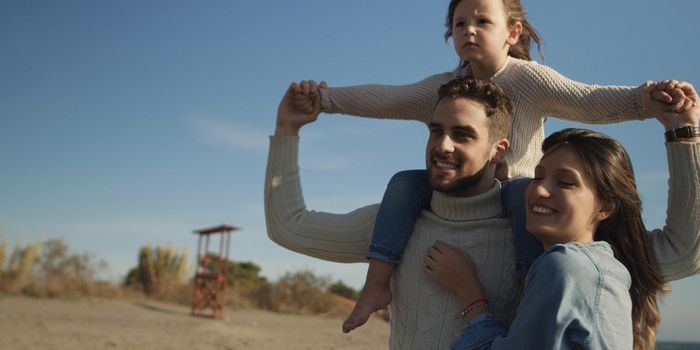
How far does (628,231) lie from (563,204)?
322 millimetres

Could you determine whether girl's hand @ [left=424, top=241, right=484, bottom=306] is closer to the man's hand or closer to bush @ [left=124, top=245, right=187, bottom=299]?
the man's hand

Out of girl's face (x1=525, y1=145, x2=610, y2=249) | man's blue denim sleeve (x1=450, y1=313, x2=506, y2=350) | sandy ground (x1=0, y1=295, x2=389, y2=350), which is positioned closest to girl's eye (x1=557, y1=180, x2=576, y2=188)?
girl's face (x1=525, y1=145, x2=610, y2=249)

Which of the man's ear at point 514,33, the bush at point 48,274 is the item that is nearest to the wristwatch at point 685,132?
the man's ear at point 514,33

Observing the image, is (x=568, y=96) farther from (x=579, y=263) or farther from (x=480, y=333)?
(x=480, y=333)

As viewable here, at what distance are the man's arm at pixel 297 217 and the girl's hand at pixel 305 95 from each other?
0.03 m

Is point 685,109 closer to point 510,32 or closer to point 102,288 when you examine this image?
point 510,32

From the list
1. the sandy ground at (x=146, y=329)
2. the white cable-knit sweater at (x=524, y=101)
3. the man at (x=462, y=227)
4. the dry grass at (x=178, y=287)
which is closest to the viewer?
the man at (x=462, y=227)

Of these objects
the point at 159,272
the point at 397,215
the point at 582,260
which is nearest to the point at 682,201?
the point at 582,260

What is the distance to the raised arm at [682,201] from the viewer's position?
2258 mm

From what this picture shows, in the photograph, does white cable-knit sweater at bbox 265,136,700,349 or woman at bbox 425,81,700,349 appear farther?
white cable-knit sweater at bbox 265,136,700,349

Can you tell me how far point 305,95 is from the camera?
2.87 metres

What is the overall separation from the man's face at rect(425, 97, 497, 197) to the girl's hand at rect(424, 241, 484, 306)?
0.74ft

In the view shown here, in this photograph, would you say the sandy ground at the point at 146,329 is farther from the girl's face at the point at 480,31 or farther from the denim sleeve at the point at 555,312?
the denim sleeve at the point at 555,312

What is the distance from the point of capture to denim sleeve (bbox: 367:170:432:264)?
250 cm
